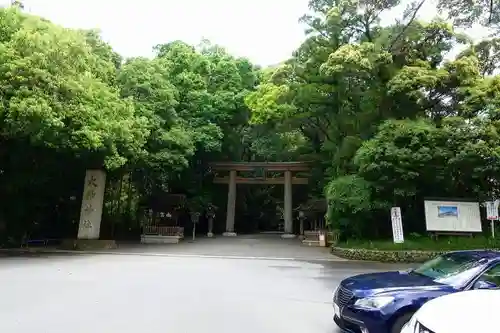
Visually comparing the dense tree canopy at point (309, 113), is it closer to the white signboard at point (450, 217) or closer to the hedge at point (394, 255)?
the white signboard at point (450, 217)

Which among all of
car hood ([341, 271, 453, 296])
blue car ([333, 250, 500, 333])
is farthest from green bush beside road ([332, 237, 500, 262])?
car hood ([341, 271, 453, 296])

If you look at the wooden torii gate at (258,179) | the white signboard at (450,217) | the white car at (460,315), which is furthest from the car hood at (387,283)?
the wooden torii gate at (258,179)

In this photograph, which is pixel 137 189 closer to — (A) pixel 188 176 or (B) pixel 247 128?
(A) pixel 188 176

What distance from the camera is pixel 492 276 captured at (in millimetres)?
4359

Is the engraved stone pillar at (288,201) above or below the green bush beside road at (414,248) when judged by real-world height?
above

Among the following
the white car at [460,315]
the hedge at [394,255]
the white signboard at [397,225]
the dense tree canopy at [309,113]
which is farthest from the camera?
the white signboard at [397,225]

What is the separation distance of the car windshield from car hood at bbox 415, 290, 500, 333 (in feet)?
3.90

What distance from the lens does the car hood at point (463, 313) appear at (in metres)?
2.58

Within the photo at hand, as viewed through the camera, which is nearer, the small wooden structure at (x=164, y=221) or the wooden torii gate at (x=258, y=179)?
the small wooden structure at (x=164, y=221)

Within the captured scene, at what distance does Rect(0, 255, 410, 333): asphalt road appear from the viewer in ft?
16.7

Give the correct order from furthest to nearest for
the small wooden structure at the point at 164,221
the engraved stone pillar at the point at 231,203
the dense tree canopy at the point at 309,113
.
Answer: the engraved stone pillar at the point at 231,203, the small wooden structure at the point at 164,221, the dense tree canopy at the point at 309,113

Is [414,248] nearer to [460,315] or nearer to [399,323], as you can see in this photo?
[399,323]

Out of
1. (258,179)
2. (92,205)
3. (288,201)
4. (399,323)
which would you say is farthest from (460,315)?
(258,179)

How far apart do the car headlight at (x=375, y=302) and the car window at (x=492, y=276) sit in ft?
3.69
